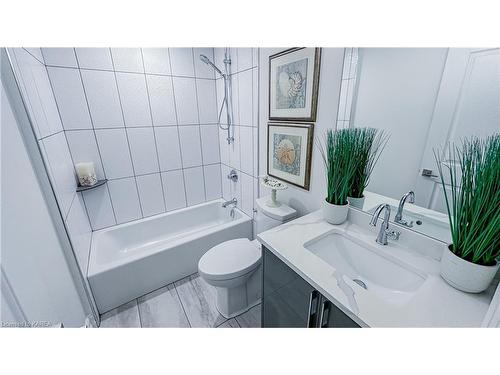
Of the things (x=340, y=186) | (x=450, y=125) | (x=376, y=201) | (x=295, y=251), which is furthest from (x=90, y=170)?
(x=450, y=125)

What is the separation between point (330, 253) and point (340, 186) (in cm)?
34

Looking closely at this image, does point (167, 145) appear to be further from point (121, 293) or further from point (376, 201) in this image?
point (376, 201)

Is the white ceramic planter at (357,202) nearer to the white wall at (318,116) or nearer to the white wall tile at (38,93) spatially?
the white wall at (318,116)

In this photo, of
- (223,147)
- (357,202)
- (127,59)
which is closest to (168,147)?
(223,147)

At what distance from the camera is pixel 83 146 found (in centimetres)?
177

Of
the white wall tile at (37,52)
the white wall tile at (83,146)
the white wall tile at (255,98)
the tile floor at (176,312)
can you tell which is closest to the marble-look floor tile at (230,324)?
the tile floor at (176,312)

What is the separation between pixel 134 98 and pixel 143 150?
47 cm

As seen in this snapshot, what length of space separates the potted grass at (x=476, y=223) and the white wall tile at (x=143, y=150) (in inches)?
86.4

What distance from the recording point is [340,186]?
1039 millimetres

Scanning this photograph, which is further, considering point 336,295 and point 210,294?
point 210,294

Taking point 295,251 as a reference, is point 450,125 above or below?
above

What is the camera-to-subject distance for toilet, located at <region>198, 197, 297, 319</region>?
135 centimetres

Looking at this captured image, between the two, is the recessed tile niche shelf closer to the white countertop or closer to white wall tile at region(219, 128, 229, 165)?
white wall tile at region(219, 128, 229, 165)

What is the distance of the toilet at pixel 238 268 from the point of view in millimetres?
1346
